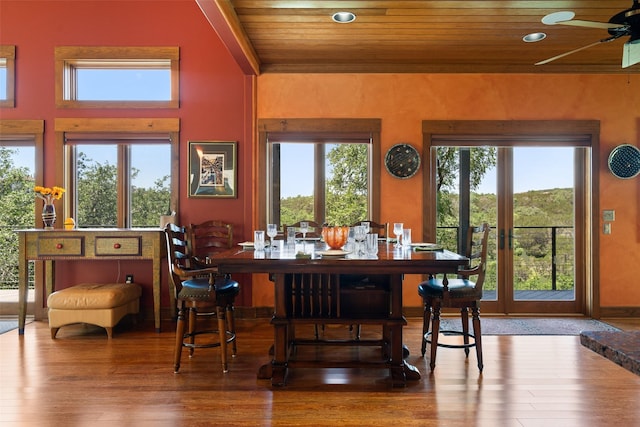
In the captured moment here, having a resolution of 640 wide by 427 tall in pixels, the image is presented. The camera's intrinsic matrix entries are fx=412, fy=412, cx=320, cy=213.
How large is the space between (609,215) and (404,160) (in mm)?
2289

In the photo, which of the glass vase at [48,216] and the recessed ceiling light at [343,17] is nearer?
the recessed ceiling light at [343,17]

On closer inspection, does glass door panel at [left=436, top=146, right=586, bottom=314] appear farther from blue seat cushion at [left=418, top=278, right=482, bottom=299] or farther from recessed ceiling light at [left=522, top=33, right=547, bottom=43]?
blue seat cushion at [left=418, top=278, right=482, bottom=299]

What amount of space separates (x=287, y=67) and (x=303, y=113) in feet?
1.72

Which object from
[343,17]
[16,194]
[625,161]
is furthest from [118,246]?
[625,161]

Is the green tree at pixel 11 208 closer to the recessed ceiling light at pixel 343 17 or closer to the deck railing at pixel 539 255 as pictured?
the recessed ceiling light at pixel 343 17

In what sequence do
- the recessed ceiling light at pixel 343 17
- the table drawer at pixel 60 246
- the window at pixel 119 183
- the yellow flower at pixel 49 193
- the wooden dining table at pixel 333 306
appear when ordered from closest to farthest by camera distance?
1. the wooden dining table at pixel 333 306
2. the recessed ceiling light at pixel 343 17
3. the table drawer at pixel 60 246
4. the yellow flower at pixel 49 193
5. the window at pixel 119 183

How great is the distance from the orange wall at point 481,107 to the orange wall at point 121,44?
576mm

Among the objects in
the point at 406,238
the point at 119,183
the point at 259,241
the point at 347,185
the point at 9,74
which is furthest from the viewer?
the point at 347,185

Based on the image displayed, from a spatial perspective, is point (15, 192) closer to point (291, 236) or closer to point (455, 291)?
point (291, 236)

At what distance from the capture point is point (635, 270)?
4445 mm

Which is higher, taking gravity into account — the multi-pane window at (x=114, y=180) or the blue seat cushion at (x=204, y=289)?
the multi-pane window at (x=114, y=180)

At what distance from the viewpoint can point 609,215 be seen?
14.6 ft

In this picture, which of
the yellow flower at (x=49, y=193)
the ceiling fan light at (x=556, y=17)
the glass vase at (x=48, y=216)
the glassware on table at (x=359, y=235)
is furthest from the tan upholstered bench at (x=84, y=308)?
the ceiling fan light at (x=556, y=17)

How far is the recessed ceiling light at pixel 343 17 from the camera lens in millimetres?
3326
